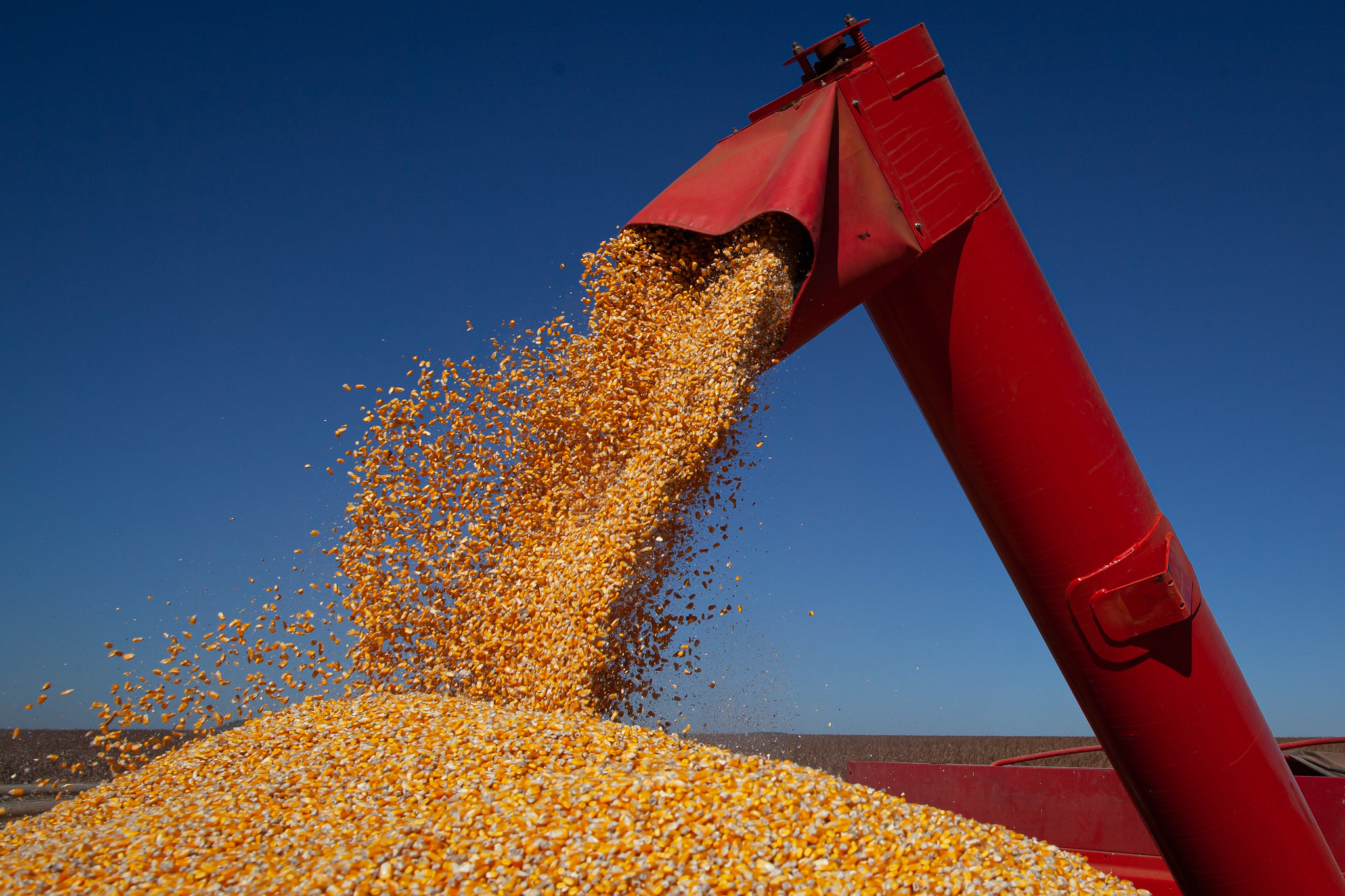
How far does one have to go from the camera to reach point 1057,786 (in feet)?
13.0

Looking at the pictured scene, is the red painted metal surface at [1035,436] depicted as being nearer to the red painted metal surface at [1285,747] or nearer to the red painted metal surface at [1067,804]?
the red painted metal surface at [1067,804]

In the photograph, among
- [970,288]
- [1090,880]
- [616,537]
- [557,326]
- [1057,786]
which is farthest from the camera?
[1057,786]

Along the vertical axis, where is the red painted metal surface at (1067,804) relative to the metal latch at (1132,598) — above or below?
below

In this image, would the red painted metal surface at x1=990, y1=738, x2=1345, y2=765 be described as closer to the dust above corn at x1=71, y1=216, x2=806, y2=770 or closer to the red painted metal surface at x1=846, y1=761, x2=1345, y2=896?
the red painted metal surface at x1=846, y1=761, x2=1345, y2=896

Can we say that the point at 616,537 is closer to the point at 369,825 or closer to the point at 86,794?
the point at 369,825

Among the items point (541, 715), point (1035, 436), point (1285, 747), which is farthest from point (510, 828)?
point (1285, 747)

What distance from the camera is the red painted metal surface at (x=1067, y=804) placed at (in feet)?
11.7

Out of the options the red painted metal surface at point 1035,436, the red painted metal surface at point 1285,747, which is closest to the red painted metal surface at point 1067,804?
→ the red painted metal surface at point 1285,747

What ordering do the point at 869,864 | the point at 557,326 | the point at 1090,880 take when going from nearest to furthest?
the point at 869,864
the point at 1090,880
the point at 557,326

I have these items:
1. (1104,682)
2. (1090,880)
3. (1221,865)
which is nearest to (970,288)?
(1104,682)

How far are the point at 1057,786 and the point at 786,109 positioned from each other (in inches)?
139

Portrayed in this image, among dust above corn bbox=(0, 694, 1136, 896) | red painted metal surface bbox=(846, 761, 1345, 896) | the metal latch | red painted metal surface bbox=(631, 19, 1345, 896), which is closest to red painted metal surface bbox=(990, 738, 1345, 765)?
red painted metal surface bbox=(846, 761, 1345, 896)

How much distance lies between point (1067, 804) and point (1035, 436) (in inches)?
97.0

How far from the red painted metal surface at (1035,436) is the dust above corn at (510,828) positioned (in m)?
0.53
